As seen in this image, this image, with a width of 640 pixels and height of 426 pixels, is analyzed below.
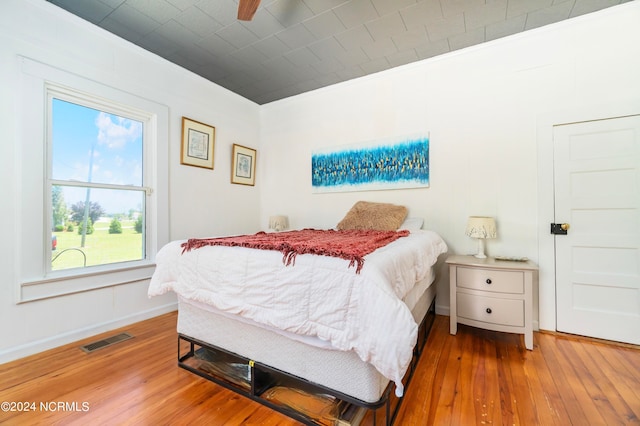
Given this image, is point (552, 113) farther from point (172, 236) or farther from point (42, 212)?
point (42, 212)

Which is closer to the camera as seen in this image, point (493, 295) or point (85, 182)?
point (493, 295)

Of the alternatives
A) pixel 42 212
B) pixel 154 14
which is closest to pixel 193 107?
pixel 154 14

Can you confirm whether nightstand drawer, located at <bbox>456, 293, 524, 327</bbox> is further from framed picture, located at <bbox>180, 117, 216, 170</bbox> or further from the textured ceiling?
framed picture, located at <bbox>180, 117, 216, 170</bbox>

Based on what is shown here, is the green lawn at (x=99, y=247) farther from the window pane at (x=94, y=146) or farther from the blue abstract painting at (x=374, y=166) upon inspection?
the blue abstract painting at (x=374, y=166)

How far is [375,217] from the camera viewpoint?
2.91m

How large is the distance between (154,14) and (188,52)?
54cm

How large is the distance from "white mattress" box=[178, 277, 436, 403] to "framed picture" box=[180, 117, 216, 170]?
1.89 meters

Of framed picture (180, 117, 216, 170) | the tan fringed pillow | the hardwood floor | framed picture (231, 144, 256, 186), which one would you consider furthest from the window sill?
the tan fringed pillow

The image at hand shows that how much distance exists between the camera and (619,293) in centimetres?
216

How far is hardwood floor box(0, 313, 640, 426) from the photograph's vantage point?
138cm

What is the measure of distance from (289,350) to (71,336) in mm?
2058

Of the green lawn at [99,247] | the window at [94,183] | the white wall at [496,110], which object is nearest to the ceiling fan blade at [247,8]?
the window at [94,183]

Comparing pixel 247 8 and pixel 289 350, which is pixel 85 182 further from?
pixel 289 350

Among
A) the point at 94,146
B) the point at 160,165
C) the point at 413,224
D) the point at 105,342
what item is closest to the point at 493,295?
the point at 413,224
